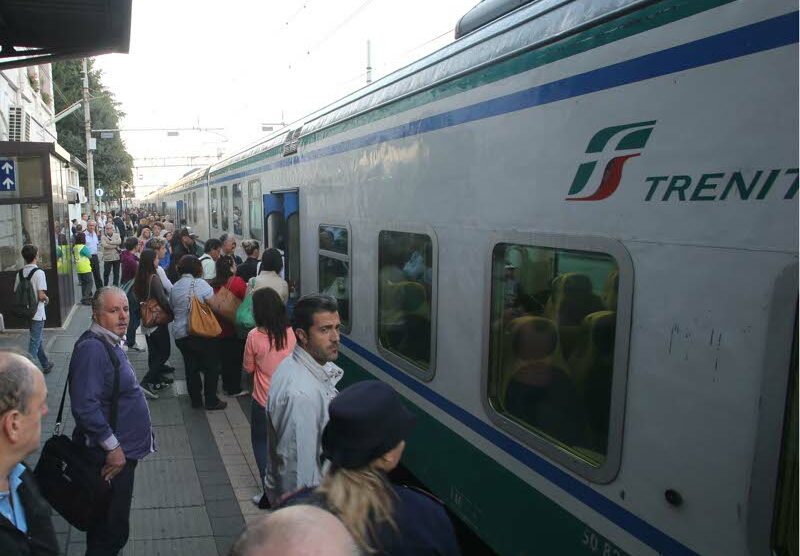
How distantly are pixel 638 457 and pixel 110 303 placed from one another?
104 inches

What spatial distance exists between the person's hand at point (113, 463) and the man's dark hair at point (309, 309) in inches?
46.5

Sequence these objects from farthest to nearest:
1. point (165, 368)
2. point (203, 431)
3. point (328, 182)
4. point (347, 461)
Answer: point (165, 368)
point (203, 431)
point (328, 182)
point (347, 461)

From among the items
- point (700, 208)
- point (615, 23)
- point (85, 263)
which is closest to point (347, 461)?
point (700, 208)

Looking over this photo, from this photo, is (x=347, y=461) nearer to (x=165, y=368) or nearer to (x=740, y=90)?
(x=740, y=90)

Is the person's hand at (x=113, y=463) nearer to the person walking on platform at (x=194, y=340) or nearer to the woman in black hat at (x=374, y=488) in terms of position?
the woman in black hat at (x=374, y=488)

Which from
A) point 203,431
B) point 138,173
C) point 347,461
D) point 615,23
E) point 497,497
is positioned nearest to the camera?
point 347,461

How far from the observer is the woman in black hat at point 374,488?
5.77 feet

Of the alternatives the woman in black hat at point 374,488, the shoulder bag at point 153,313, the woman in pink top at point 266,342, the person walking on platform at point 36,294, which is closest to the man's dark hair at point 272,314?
the woman in pink top at point 266,342

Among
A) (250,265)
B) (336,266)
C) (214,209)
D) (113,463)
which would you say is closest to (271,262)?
(336,266)

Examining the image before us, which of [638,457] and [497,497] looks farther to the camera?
[497,497]

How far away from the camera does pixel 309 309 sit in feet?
9.91

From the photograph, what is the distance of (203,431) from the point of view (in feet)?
20.7

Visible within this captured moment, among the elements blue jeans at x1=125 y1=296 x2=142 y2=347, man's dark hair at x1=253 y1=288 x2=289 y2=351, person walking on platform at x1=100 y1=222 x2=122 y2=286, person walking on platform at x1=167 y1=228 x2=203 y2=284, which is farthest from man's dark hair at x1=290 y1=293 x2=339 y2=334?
person walking on platform at x1=100 y1=222 x2=122 y2=286

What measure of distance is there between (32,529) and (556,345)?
2.01 metres
